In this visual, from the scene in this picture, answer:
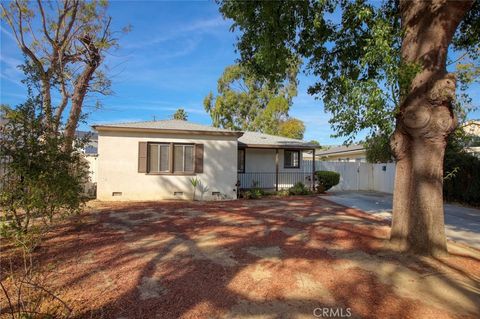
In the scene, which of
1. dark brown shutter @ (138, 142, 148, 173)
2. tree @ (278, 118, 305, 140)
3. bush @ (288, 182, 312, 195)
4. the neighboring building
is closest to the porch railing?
bush @ (288, 182, 312, 195)

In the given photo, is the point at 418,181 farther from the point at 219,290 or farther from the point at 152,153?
the point at 152,153

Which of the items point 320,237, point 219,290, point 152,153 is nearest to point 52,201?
point 219,290

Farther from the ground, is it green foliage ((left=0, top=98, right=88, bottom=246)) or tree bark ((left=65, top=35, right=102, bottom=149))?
tree bark ((left=65, top=35, right=102, bottom=149))

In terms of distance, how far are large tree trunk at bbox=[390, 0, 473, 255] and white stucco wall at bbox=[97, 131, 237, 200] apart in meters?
9.05

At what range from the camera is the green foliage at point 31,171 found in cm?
467

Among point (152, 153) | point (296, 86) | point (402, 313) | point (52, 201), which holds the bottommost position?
point (402, 313)

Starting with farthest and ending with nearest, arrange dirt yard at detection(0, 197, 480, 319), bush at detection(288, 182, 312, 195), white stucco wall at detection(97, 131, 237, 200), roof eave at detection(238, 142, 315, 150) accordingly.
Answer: roof eave at detection(238, 142, 315, 150) < bush at detection(288, 182, 312, 195) < white stucco wall at detection(97, 131, 237, 200) < dirt yard at detection(0, 197, 480, 319)

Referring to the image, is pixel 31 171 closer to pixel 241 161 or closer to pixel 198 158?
pixel 198 158

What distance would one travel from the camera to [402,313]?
3.47 metres

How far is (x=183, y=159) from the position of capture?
43.9ft

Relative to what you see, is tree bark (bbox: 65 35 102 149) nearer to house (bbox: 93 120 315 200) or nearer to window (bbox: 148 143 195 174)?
house (bbox: 93 120 315 200)

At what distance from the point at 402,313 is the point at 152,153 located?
11234mm

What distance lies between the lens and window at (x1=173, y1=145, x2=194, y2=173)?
1329 centimetres

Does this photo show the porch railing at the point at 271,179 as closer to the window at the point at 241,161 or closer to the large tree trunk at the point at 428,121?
the window at the point at 241,161
